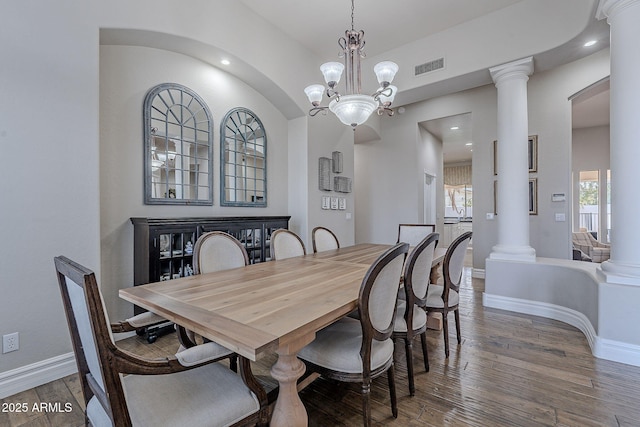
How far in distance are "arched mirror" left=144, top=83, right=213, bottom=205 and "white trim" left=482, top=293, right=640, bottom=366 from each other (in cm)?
363

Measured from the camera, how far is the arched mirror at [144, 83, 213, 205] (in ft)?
9.64

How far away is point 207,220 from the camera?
299 cm

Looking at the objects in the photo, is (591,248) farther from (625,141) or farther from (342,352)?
(342,352)

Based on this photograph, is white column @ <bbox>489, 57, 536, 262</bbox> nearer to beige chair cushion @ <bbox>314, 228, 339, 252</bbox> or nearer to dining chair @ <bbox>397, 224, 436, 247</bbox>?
dining chair @ <bbox>397, 224, 436, 247</bbox>

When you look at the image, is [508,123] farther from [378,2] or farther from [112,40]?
[112,40]

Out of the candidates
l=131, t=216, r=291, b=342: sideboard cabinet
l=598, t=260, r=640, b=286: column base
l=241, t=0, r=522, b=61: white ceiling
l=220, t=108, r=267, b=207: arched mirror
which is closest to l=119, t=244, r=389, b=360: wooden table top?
l=131, t=216, r=291, b=342: sideboard cabinet

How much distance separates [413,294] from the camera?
6.10ft

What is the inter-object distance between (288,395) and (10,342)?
6.78 feet

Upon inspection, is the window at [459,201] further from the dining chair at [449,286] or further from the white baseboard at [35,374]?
the white baseboard at [35,374]

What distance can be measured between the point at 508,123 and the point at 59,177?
4464mm

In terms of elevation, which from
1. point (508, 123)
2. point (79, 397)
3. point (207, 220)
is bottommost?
point (79, 397)

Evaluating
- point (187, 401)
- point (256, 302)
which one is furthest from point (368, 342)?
point (187, 401)

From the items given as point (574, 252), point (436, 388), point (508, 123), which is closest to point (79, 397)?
point (436, 388)

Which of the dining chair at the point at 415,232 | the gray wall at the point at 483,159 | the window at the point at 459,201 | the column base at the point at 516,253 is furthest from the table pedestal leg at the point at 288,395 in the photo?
the window at the point at 459,201
